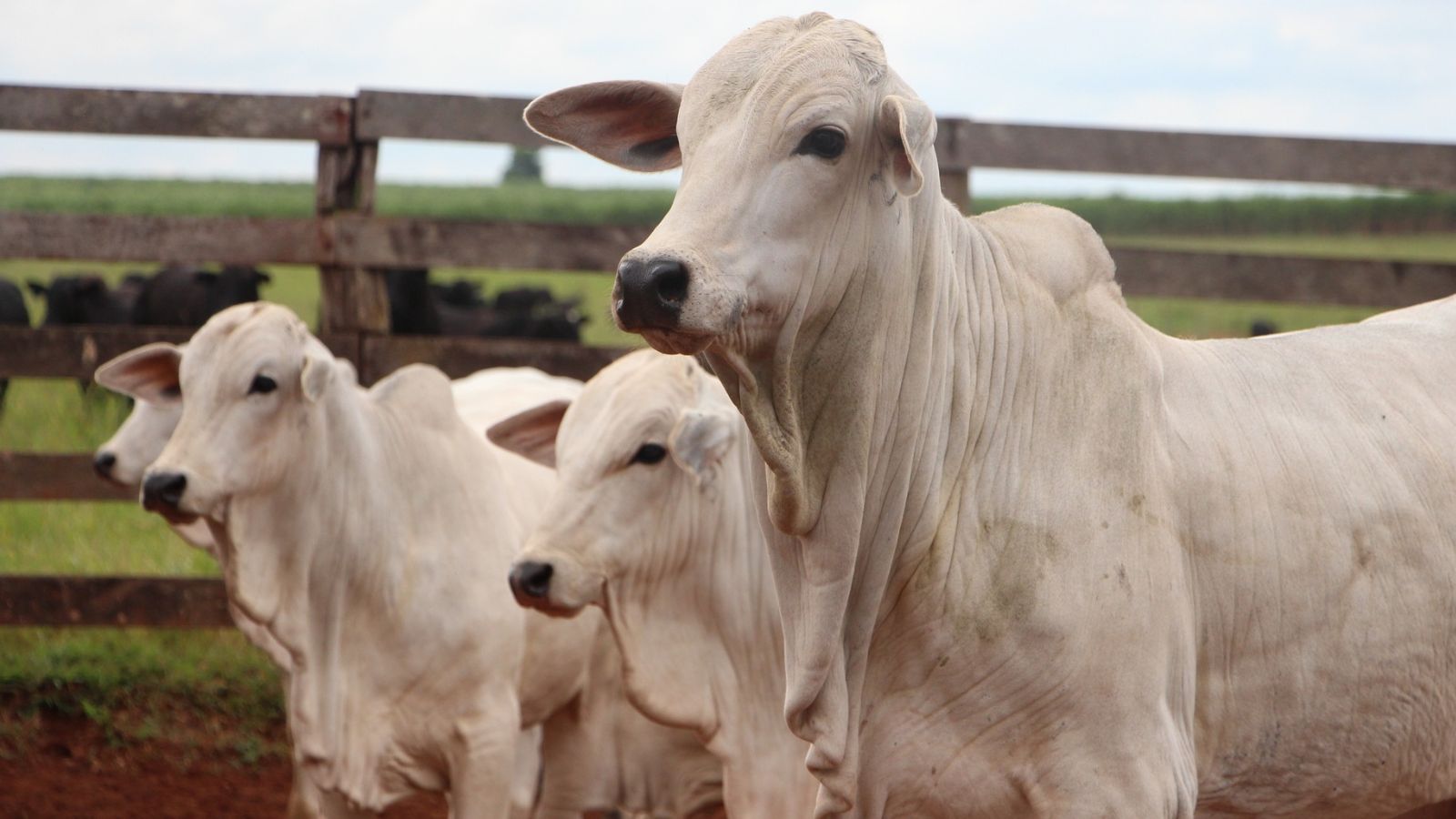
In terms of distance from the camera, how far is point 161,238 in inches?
259

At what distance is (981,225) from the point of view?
296 centimetres

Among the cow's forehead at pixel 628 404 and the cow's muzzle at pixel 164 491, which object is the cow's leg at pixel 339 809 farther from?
the cow's forehead at pixel 628 404

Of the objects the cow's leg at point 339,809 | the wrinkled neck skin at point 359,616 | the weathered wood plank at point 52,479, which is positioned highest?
the wrinkled neck skin at point 359,616

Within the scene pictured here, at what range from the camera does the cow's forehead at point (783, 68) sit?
2.47 metres

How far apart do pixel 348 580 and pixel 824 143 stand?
3101 mm

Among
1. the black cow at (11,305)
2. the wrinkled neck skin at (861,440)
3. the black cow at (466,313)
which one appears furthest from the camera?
the black cow at (11,305)

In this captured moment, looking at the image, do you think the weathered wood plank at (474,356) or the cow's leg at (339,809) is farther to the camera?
the weathered wood plank at (474,356)

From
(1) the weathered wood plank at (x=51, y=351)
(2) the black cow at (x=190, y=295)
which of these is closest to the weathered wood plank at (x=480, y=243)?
(1) the weathered wood plank at (x=51, y=351)

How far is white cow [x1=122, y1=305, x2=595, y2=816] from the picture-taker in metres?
4.92

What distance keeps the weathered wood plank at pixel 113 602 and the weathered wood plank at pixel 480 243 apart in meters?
1.44

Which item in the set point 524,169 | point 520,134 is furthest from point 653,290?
point 524,169

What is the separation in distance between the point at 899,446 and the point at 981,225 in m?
0.52

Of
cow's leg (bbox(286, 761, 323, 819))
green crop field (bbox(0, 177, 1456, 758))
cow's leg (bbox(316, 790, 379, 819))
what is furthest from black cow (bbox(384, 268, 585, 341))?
cow's leg (bbox(316, 790, 379, 819))

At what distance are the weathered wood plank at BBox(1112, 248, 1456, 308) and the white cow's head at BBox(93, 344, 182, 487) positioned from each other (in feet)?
12.1
